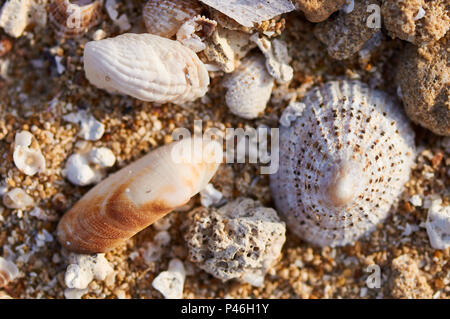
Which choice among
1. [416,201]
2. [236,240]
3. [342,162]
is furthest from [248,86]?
[416,201]

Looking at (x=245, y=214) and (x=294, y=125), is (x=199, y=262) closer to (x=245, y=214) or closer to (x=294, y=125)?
(x=245, y=214)

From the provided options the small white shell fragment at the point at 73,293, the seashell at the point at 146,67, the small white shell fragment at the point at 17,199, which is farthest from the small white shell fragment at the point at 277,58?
the small white shell fragment at the point at 73,293

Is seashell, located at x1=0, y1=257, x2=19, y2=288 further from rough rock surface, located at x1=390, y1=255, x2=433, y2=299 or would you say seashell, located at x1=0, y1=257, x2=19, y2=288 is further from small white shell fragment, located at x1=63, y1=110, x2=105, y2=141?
Result: rough rock surface, located at x1=390, y1=255, x2=433, y2=299

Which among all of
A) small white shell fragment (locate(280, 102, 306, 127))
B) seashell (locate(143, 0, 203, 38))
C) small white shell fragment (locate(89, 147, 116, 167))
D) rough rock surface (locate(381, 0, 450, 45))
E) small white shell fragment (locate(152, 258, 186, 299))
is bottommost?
small white shell fragment (locate(152, 258, 186, 299))

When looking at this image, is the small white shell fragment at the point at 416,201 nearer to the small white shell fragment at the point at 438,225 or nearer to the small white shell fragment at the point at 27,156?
the small white shell fragment at the point at 438,225

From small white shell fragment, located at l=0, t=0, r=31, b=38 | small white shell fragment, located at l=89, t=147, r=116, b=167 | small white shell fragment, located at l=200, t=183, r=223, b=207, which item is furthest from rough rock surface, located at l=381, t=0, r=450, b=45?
small white shell fragment, located at l=0, t=0, r=31, b=38

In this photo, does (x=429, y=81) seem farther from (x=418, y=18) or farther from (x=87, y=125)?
(x=87, y=125)
